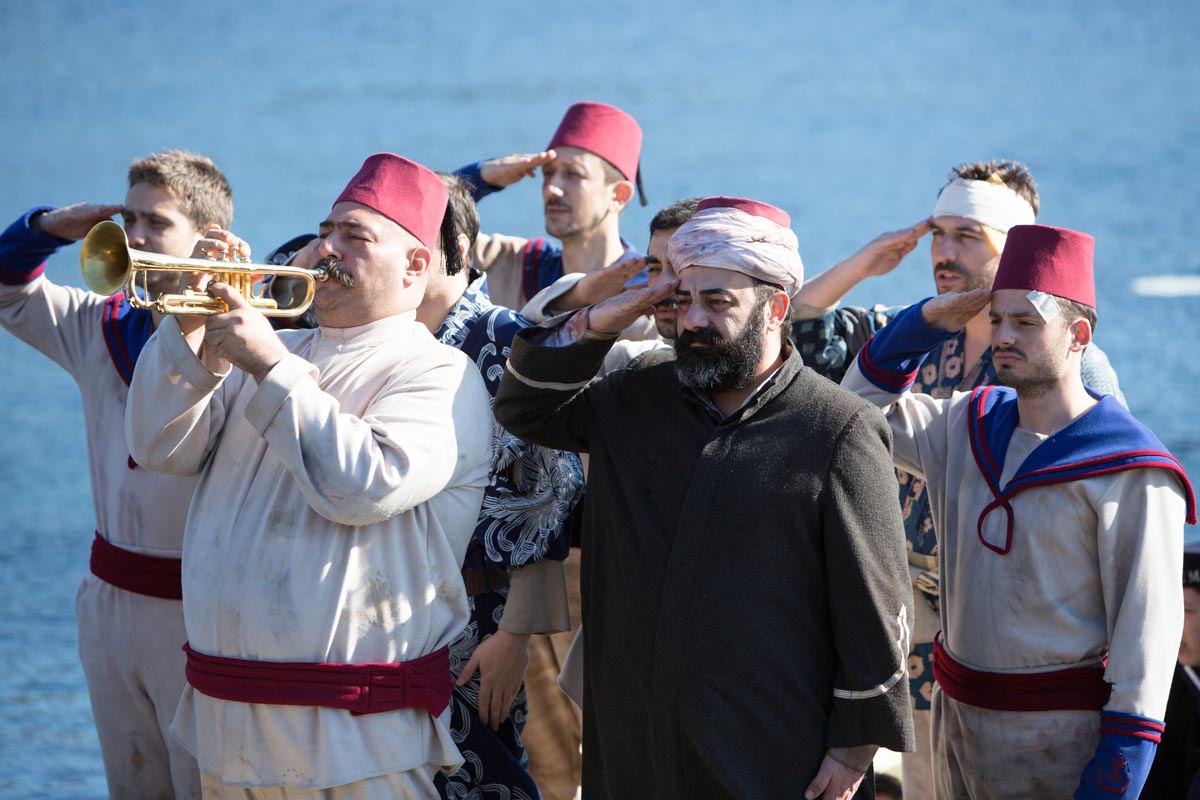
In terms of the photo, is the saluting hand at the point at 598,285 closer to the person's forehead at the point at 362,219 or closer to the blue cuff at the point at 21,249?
the person's forehead at the point at 362,219

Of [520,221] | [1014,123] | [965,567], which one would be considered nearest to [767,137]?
[1014,123]

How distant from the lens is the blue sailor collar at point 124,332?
174 inches

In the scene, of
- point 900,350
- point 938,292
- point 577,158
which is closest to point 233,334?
point 900,350

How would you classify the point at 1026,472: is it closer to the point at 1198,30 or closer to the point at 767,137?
the point at 767,137

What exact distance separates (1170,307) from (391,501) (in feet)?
44.5

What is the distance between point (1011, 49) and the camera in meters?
31.3

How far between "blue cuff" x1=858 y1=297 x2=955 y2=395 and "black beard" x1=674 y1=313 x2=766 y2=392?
59cm

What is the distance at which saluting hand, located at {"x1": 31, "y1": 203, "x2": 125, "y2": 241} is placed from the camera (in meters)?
4.60

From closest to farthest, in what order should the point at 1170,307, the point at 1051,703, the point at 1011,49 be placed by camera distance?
the point at 1051,703 < the point at 1170,307 < the point at 1011,49

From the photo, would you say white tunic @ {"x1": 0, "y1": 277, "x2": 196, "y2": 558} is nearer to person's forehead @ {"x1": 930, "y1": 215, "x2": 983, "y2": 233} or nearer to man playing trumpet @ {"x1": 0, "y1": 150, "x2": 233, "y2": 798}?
man playing trumpet @ {"x1": 0, "y1": 150, "x2": 233, "y2": 798}

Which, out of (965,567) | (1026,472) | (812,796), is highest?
(1026,472)

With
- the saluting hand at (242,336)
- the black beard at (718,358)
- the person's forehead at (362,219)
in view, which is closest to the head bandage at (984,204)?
the black beard at (718,358)

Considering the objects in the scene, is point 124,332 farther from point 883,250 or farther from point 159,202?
point 883,250

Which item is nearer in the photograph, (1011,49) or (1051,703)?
(1051,703)
